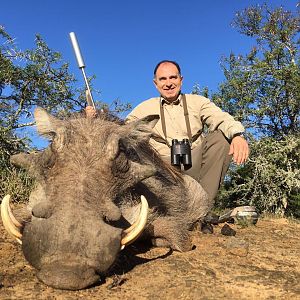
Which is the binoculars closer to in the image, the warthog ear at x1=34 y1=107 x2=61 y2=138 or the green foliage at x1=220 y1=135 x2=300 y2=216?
the warthog ear at x1=34 y1=107 x2=61 y2=138

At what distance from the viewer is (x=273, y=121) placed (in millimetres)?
8992

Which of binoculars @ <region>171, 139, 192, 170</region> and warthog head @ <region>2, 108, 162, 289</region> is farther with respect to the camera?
binoculars @ <region>171, 139, 192, 170</region>

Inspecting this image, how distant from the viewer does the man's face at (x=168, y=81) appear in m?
5.30

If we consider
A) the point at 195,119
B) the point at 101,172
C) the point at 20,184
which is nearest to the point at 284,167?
the point at 195,119

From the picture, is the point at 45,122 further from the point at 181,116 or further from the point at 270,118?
the point at 270,118

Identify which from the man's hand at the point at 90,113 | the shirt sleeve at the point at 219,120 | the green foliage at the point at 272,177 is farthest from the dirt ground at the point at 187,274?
the green foliage at the point at 272,177

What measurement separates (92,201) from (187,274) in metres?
0.77

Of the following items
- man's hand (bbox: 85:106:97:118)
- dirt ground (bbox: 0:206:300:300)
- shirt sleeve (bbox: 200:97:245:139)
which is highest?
shirt sleeve (bbox: 200:97:245:139)

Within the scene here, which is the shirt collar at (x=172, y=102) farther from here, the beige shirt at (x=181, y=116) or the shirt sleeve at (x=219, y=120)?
the shirt sleeve at (x=219, y=120)

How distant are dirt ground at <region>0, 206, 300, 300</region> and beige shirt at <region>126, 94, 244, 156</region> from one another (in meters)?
1.56

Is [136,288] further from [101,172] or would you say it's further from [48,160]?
[48,160]

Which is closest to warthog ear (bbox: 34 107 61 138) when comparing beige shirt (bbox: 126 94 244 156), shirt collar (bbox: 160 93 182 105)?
beige shirt (bbox: 126 94 244 156)

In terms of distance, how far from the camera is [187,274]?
8.68ft

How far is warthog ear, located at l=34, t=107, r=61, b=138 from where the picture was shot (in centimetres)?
321
